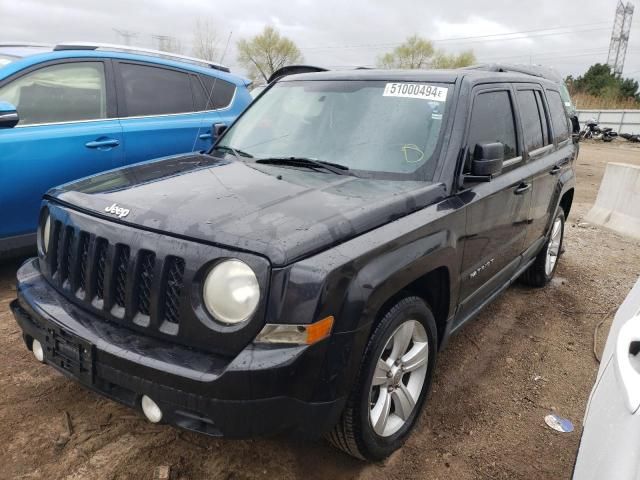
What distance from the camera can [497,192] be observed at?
3.23 m

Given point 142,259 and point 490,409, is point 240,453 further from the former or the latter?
point 490,409

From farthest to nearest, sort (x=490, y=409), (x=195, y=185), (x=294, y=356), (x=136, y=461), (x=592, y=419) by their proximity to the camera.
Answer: (x=490, y=409) < (x=195, y=185) < (x=136, y=461) < (x=294, y=356) < (x=592, y=419)

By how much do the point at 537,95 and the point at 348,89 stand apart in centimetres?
184

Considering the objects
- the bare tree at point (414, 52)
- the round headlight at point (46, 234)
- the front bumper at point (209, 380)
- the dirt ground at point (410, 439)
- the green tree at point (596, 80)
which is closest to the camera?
the front bumper at point (209, 380)

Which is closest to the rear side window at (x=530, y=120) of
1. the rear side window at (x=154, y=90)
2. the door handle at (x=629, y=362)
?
the door handle at (x=629, y=362)

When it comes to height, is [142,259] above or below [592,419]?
above

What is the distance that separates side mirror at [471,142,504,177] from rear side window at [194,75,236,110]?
3.43m

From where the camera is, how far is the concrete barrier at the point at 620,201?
23.4 ft

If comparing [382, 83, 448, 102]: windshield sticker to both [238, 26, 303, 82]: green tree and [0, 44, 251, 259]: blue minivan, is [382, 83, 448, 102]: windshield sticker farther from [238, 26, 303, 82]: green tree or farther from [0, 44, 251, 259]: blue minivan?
[238, 26, 303, 82]: green tree

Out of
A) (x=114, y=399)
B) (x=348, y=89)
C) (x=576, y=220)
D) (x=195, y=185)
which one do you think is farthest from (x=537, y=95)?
(x=576, y=220)

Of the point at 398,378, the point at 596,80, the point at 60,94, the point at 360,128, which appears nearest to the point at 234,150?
the point at 360,128

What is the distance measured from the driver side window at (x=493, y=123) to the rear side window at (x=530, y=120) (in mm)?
230

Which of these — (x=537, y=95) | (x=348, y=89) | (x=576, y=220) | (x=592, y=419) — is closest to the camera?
(x=592, y=419)

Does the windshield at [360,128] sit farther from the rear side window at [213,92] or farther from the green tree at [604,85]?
the green tree at [604,85]
